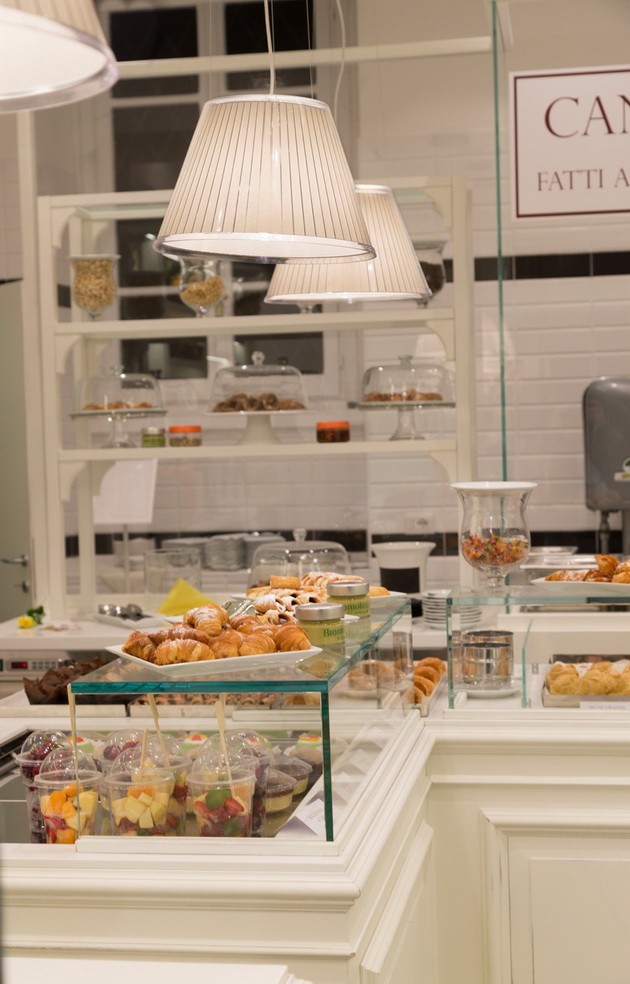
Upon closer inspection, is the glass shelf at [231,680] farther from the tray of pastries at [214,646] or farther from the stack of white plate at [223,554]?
the stack of white plate at [223,554]

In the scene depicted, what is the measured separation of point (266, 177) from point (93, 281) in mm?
2579

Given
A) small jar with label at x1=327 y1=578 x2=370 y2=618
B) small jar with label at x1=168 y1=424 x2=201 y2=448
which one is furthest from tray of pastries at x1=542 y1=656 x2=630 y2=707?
small jar with label at x1=168 y1=424 x2=201 y2=448

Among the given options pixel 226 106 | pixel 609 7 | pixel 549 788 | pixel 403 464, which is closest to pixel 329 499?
pixel 403 464

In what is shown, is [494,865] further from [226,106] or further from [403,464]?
[403,464]

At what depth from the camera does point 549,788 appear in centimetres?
251

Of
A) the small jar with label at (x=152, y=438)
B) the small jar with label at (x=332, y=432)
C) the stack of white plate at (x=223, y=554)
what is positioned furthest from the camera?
the stack of white plate at (x=223, y=554)

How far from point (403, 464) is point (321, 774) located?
3.65m

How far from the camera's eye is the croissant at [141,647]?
73.7 inches

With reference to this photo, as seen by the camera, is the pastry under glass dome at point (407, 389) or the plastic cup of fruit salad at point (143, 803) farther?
the pastry under glass dome at point (407, 389)

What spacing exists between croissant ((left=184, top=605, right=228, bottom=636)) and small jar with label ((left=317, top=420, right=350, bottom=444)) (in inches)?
96.7

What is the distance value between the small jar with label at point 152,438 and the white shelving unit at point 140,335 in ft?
0.19

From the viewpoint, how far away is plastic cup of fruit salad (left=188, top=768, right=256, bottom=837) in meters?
1.77

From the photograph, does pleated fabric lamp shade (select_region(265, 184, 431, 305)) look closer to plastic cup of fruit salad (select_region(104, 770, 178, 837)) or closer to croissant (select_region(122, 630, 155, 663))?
croissant (select_region(122, 630, 155, 663))

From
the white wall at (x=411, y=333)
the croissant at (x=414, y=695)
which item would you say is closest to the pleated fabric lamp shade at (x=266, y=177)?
the croissant at (x=414, y=695)
